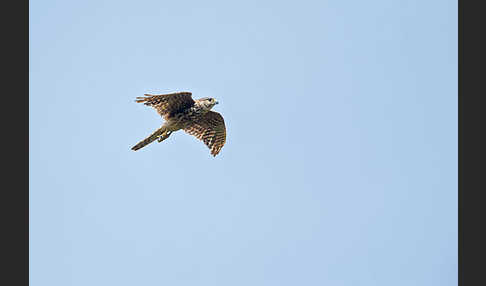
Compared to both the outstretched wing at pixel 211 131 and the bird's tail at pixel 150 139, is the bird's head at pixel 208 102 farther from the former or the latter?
the bird's tail at pixel 150 139

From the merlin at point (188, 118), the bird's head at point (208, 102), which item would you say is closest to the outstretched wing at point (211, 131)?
the merlin at point (188, 118)

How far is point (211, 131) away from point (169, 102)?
1758mm

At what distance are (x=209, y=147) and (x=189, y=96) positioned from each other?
193 cm

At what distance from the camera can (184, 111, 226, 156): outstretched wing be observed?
17.8m

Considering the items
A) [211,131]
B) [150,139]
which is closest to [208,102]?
[211,131]

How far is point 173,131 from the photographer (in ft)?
57.4

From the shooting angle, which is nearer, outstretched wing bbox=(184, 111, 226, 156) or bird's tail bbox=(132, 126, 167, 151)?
bird's tail bbox=(132, 126, 167, 151)

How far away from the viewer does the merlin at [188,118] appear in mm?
16641

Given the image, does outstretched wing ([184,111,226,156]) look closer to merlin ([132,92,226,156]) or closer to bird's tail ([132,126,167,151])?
merlin ([132,92,226,156])

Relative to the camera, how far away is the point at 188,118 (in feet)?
56.7

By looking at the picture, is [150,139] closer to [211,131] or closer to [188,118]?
[188,118]

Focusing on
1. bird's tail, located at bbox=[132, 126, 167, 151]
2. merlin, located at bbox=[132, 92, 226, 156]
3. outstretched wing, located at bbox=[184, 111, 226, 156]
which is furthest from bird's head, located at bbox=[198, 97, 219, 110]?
bird's tail, located at bbox=[132, 126, 167, 151]

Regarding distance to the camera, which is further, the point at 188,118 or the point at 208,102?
the point at 188,118

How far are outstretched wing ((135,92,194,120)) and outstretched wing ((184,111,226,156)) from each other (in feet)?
2.80
